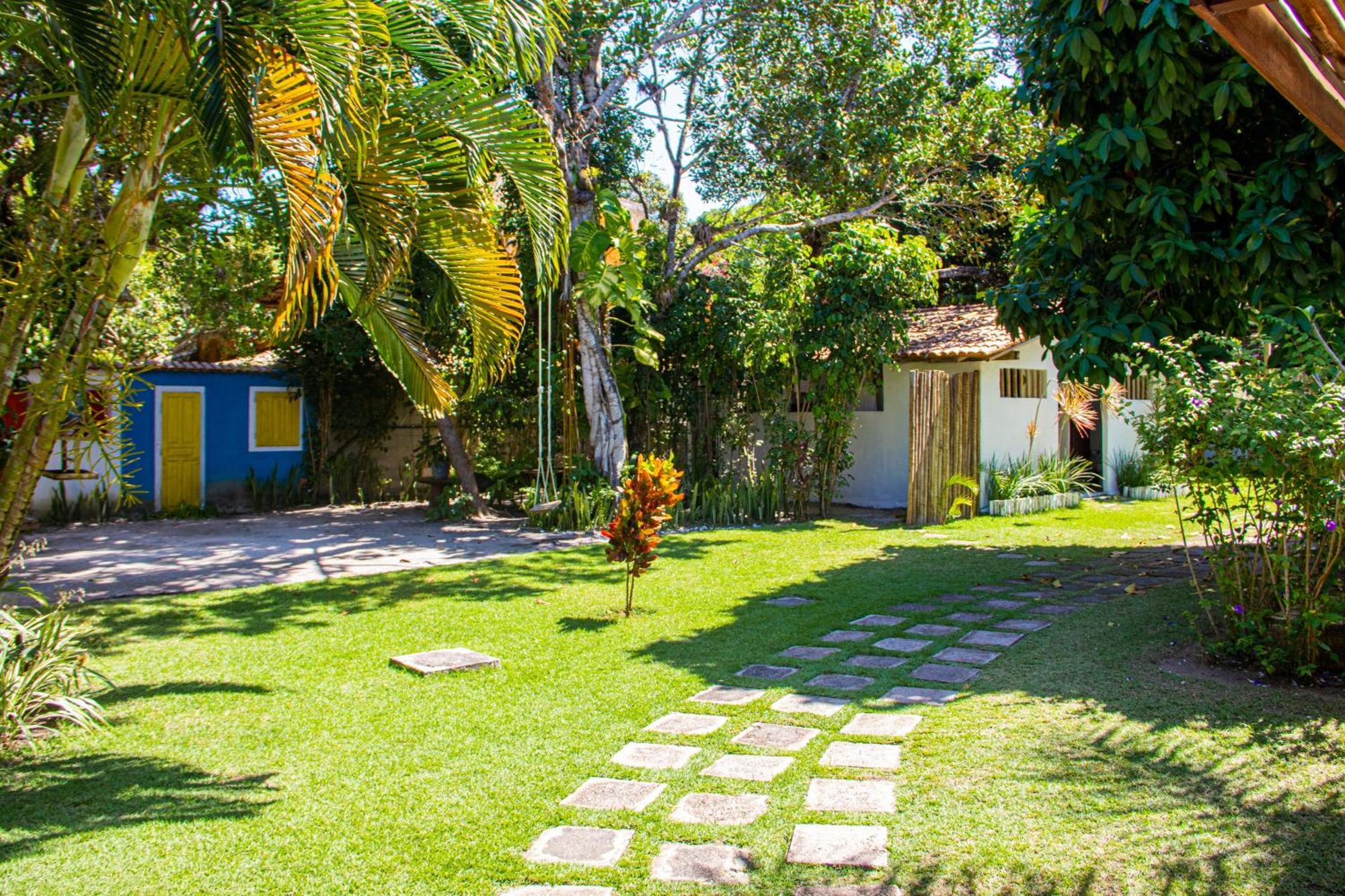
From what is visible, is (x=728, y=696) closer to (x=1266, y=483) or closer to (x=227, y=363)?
(x=1266, y=483)

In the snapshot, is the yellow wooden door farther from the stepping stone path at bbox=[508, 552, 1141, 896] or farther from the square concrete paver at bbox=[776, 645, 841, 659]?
the stepping stone path at bbox=[508, 552, 1141, 896]

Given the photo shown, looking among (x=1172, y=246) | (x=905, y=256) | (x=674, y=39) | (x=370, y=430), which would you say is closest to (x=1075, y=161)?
(x=1172, y=246)

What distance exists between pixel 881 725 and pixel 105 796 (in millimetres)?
3351

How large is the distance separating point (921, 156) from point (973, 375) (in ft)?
9.91

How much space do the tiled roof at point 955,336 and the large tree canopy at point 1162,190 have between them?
4.49 metres

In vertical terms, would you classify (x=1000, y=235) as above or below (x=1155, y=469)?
above

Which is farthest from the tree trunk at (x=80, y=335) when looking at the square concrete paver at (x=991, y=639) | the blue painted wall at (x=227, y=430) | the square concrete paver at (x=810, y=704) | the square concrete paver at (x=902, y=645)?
the blue painted wall at (x=227, y=430)

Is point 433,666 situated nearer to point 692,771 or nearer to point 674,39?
point 692,771

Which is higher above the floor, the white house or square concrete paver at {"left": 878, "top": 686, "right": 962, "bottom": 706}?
the white house

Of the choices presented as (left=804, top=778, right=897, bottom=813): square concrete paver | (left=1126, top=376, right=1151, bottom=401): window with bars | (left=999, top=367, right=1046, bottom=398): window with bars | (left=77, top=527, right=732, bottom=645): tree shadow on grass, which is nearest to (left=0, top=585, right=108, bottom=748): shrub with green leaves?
(left=77, top=527, right=732, bottom=645): tree shadow on grass

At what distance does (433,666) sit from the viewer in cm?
589

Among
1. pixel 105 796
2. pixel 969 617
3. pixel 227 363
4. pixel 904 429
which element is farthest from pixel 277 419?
pixel 105 796

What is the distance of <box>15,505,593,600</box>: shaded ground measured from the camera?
9.00m

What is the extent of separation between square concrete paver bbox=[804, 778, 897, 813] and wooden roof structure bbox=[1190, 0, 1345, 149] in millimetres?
2774
